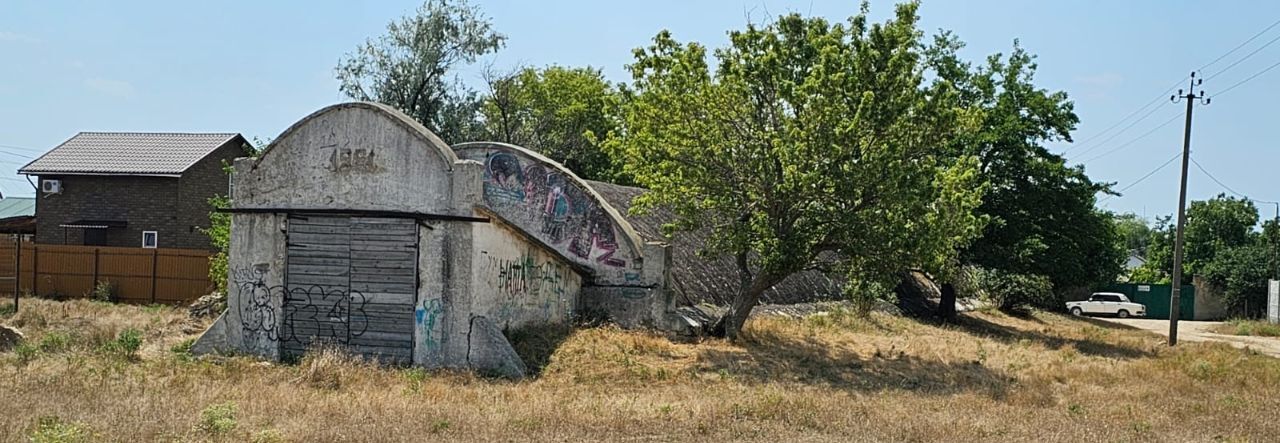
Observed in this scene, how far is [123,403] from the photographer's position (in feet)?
40.3

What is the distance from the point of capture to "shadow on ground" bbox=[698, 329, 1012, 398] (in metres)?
16.8

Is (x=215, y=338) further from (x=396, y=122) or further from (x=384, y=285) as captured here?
(x=396, y=122)

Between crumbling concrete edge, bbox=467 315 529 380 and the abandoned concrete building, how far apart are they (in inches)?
0.8

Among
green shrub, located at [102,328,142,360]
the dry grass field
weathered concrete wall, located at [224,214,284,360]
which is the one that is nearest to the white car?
the dry grass field

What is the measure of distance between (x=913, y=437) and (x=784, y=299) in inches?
668

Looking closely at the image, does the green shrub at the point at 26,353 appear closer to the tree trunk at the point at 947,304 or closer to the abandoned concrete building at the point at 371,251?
the abandoned concrete building at the point at 371,251

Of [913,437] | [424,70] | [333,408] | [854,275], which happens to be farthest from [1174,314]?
[424,70]

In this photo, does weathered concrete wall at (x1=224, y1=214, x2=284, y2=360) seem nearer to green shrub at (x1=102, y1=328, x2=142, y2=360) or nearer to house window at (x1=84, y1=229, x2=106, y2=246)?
green shrub at (x1=102, y1=328, x2=142, y2=360)

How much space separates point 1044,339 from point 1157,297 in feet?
116

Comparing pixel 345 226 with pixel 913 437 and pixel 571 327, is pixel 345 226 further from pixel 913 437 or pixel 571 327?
pixel 913 437

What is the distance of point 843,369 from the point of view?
1850 cm

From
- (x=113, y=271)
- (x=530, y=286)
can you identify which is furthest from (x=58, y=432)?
(x=113, y=271)

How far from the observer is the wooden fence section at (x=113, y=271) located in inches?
1254

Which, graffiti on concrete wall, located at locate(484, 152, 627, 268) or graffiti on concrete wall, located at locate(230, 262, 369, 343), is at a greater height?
graffiti on concrete wall, located at locate(484, 152, 627, 268)
